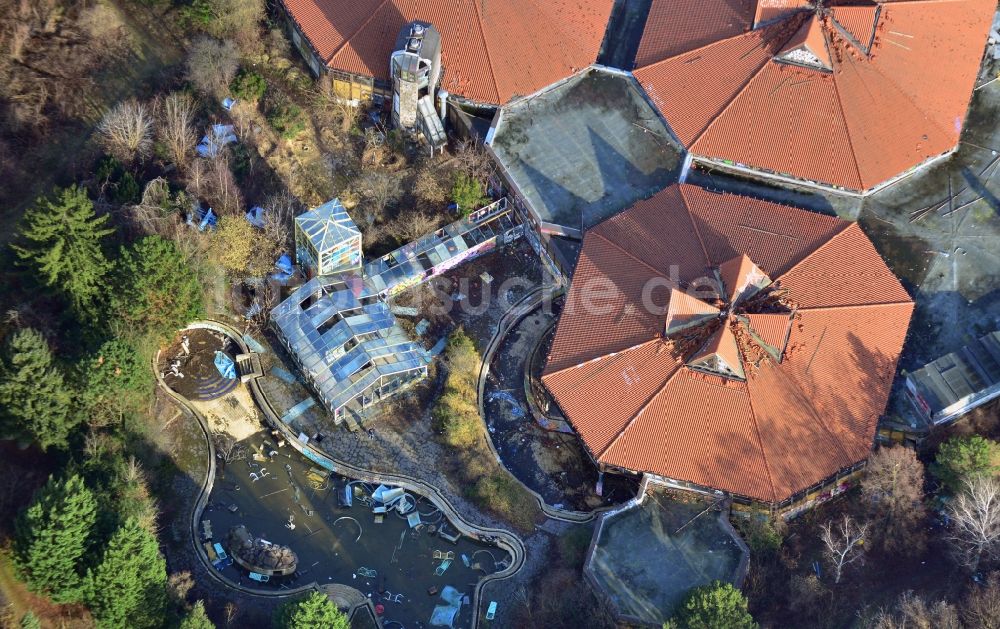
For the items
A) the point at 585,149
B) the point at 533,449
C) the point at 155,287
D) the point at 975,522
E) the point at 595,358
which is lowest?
the point at 975,522

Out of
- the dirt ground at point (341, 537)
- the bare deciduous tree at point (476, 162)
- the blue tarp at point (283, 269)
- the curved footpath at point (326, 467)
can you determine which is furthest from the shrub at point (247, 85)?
the dirt ground at point (341, 537)

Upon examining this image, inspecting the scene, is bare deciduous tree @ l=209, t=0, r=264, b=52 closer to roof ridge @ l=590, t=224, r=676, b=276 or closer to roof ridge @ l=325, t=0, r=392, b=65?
roof ridge @ l=325, t=0, r=392, b=65

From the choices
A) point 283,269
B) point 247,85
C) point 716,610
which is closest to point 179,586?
point 283,269

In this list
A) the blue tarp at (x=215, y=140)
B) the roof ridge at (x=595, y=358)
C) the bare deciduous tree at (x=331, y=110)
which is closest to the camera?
the roof ridge at (x=595, y=358)

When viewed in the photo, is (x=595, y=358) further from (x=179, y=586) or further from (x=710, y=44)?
(x=179, y=586)

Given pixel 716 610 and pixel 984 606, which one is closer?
pixel 716 610

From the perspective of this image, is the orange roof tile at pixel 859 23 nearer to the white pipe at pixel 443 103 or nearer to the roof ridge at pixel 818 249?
the roof ridge at pixel 818 249
